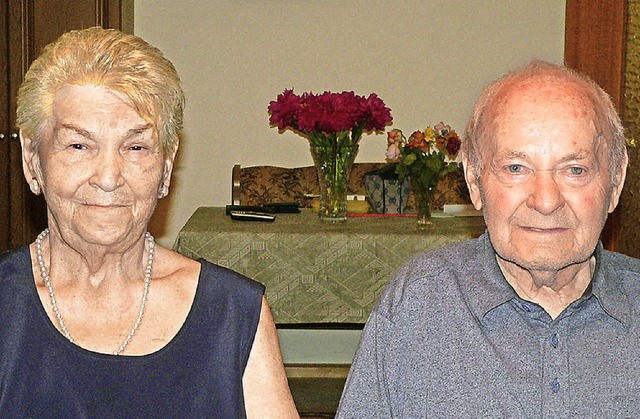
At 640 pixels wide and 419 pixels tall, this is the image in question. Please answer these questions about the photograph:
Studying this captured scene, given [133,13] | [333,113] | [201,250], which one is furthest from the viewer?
[133,13]

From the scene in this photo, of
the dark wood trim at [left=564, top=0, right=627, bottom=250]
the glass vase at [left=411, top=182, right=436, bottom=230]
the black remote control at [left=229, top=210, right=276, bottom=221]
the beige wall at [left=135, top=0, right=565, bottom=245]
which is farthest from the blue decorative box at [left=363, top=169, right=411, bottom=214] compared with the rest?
the beige wall at [left=135, top=0, right=565, bottom=245]

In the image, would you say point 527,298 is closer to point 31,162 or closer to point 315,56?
point 31,162

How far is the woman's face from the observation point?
1572 millimetres

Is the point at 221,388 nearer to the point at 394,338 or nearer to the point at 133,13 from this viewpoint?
the point at 394,338

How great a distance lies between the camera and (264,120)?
548cm

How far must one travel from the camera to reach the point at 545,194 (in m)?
1.57

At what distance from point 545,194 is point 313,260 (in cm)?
207

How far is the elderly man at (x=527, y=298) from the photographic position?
1588 mm

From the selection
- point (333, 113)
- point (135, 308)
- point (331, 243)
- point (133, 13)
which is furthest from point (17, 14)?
point (135, 308)

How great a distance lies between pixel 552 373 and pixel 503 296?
0.15m

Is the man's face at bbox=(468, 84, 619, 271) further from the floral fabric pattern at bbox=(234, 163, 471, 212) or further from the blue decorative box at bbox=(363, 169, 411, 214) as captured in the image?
the floral fabric pattern at bbox=(234, 163, 471, 212)

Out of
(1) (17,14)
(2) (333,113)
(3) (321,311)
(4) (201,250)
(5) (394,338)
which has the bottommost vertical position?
(3) (321,311)

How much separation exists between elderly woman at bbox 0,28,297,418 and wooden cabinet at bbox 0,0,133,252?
10.5 ft

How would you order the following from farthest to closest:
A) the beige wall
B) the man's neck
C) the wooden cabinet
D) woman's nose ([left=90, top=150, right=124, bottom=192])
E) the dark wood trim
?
the beige wall → the wooden cabinet → the dark wood trim → the man's neck → woman's nose ([left=90, top=150, right=124, bottom=192])
